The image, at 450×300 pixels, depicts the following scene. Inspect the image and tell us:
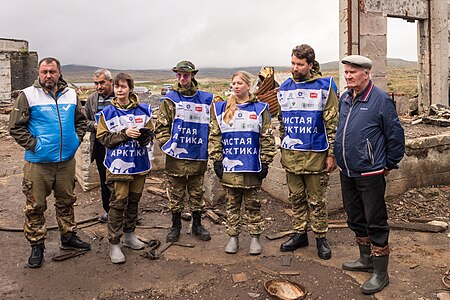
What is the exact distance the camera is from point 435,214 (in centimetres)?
Answer: 634

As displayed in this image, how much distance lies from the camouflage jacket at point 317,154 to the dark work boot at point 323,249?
0.87 m

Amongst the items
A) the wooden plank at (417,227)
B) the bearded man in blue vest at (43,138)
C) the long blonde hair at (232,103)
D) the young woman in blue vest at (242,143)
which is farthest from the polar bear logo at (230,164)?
the wooden plank at (417,227)

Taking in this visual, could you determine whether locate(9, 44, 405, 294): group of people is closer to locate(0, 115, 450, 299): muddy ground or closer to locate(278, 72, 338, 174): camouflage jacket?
locate(278, 72, 338, 174): camouflage jacket

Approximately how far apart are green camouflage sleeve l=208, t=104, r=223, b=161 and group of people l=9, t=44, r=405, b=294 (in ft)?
0.04

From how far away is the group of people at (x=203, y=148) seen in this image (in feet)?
14.3

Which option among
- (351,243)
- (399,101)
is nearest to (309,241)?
(351,243)

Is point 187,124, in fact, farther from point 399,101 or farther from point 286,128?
point 399,101

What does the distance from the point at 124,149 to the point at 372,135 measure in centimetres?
273

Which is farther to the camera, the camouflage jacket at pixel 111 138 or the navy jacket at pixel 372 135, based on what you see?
the camouflage jacket at pixel 111 138

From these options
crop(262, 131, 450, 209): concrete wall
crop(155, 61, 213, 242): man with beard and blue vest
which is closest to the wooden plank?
crop(262, 131, 450, 209): concrete wall

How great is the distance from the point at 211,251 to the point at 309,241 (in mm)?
1310

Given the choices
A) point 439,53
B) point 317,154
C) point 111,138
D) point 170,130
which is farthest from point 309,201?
point 439,53

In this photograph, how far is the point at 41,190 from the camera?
4.54 metres

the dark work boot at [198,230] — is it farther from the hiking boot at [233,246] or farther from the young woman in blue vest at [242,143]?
the young woman in blue vest at [242,143]
